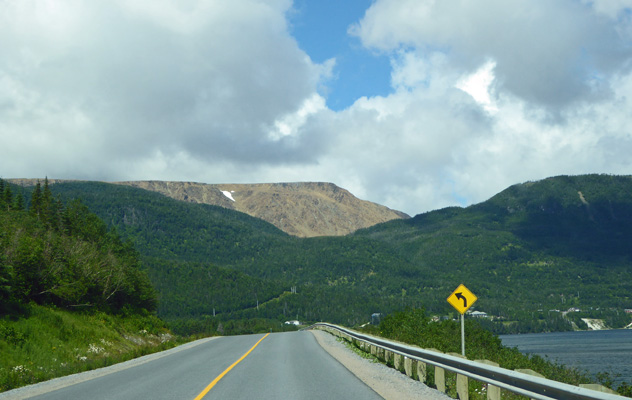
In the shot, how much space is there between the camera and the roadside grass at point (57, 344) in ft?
64.4

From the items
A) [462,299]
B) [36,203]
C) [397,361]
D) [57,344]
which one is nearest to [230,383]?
[397,361]

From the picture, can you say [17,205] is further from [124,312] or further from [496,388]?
[496,388]

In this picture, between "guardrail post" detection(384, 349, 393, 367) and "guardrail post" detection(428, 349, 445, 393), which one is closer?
"guardrail post" detection(428, 349, 445, 393)

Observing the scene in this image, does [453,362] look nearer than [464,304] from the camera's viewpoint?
Yes

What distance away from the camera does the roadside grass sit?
19636 mm

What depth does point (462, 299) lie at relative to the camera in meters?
20.0

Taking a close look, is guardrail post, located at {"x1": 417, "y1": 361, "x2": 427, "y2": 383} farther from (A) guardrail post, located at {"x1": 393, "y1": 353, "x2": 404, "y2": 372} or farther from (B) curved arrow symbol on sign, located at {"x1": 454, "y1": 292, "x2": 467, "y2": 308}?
(B) curved arrow symbol on sign, located at {"x1": 454, "y1": 292, "x2": 467, "y2": 308}

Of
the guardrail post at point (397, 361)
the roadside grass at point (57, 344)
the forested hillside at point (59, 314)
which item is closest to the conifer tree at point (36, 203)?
the forested hillside at point (59, 314)

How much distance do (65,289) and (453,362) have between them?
31.3 metres

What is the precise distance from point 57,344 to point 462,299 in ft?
65.9

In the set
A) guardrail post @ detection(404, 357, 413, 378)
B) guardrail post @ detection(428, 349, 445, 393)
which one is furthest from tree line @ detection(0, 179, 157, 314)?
guardrail post @ detection(428, 349, 445, 393)

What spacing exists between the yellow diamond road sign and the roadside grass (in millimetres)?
13538

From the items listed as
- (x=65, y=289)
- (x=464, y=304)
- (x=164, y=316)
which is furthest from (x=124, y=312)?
(x=164, y=316)

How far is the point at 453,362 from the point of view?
11.2 meters
